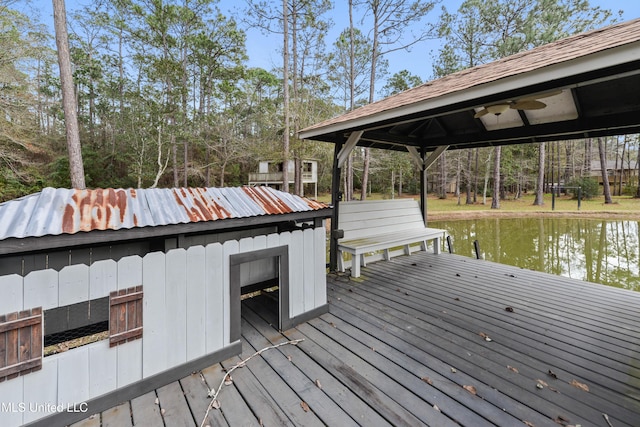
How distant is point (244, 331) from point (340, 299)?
4.01 feet

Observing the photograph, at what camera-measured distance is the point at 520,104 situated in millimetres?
2893

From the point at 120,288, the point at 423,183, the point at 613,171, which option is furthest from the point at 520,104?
the point at 613,171

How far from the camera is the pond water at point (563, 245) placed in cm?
589

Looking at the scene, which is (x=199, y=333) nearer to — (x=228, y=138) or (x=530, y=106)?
(x=530, y=106)

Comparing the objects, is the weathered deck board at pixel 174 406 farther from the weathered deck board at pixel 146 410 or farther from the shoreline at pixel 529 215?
the shoreline at pixel 529 215

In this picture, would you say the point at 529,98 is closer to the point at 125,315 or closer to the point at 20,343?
the point at 125,315

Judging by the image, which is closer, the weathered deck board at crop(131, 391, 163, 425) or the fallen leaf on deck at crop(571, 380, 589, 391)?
the weathered deck board at crop(131, 391, 163, 425)

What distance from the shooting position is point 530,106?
290cm

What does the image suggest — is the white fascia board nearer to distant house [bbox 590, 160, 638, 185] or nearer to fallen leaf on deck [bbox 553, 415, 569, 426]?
fallen leaf on deck [bbox 553, 415, 569, 426]

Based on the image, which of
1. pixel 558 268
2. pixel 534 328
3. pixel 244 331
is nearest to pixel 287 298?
pixel 244 331

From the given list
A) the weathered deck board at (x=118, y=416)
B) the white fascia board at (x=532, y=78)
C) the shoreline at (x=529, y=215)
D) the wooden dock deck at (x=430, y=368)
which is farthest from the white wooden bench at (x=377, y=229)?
the shoreline at (x=529, y=215)

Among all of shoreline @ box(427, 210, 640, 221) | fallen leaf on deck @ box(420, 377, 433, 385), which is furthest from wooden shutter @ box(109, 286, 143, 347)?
shoreline @ box(427, 210, 640, 221)

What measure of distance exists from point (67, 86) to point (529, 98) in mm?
9671

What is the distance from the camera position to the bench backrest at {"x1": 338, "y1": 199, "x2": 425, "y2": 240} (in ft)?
14.9
